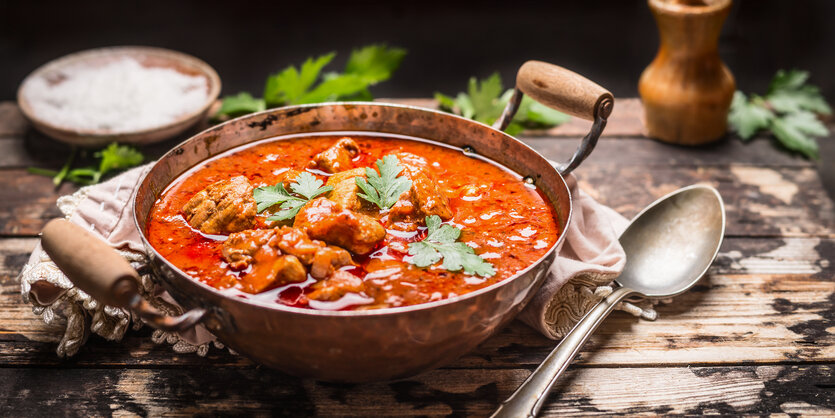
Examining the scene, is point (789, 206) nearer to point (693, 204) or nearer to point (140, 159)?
point (693, 204)

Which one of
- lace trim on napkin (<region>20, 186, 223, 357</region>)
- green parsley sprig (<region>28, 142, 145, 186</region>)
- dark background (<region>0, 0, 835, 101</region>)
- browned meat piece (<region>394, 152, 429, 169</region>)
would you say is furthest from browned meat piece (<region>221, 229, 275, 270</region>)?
dark background (<region>0, 0, 835, 101</region>)

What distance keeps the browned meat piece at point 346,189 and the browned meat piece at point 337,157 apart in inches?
3.3

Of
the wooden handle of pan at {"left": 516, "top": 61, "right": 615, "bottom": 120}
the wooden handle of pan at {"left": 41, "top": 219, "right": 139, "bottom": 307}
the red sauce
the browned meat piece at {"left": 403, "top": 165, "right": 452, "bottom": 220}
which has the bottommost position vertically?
the red sauce

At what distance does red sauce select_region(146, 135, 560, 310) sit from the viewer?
5.39 ft

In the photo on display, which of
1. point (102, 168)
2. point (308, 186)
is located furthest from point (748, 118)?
point (102, 168)

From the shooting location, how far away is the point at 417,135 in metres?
2.34

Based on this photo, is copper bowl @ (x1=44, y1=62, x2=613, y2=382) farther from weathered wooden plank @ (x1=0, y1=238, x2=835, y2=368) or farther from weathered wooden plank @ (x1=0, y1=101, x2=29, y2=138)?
weathered wooden plank @ (x1=0, y1=101, x2=29, y2=138)

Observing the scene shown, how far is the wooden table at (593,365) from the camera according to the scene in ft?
5.80

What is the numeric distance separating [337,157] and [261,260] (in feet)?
1.81

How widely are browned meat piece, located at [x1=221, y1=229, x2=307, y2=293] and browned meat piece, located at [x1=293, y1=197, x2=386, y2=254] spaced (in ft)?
0.31

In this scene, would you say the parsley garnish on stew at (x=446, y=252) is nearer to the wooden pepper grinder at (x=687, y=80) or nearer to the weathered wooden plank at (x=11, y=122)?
the wooden pepper grinder at (x=687, y=80)

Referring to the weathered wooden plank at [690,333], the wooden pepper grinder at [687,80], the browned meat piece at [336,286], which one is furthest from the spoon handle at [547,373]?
the wooden pepper grinder at [687,80]

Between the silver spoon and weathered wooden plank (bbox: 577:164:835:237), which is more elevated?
Answer: the silver spoon

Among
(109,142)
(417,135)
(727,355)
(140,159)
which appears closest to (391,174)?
(417,135)
